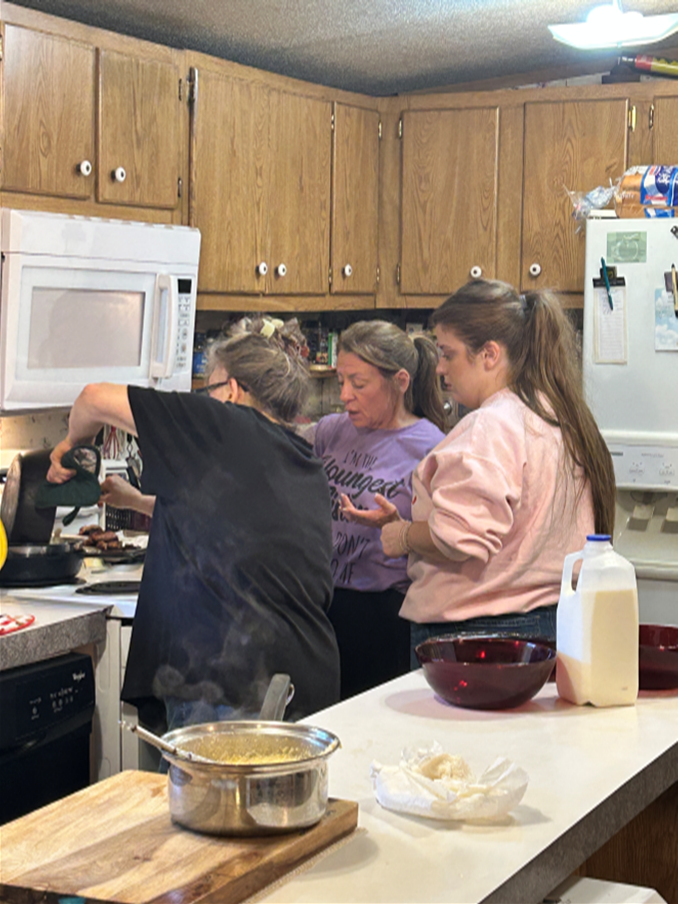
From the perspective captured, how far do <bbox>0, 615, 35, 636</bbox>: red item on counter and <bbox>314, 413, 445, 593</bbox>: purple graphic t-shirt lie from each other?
2.51 ft

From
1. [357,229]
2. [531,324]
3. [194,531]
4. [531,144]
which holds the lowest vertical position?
[194,531]

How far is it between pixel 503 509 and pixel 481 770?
70cm

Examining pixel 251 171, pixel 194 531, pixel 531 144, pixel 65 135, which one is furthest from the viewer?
pixel 531 144

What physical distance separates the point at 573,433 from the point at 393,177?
2.28 meters

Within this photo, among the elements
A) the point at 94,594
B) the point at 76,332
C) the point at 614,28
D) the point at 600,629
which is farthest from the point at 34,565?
the point at 614,28

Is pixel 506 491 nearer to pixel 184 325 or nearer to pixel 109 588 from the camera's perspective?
pixel 109 588

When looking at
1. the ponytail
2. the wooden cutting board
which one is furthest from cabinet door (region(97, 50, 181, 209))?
the wooden cutting board

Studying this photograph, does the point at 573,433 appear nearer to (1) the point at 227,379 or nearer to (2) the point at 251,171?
(1) the point at 227,379

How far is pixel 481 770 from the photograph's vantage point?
1579 millimetres

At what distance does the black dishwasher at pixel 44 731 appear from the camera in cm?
252

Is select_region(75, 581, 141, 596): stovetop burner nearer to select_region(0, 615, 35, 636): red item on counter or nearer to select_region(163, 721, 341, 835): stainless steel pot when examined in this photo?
select_region(0, 615, 35, 636): red item on counter

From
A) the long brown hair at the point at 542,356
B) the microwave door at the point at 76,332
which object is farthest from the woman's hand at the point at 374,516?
the microwave door at the point at 76,332

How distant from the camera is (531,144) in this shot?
412cm

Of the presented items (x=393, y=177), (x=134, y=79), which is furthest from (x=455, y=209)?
(x=134, y=79)
